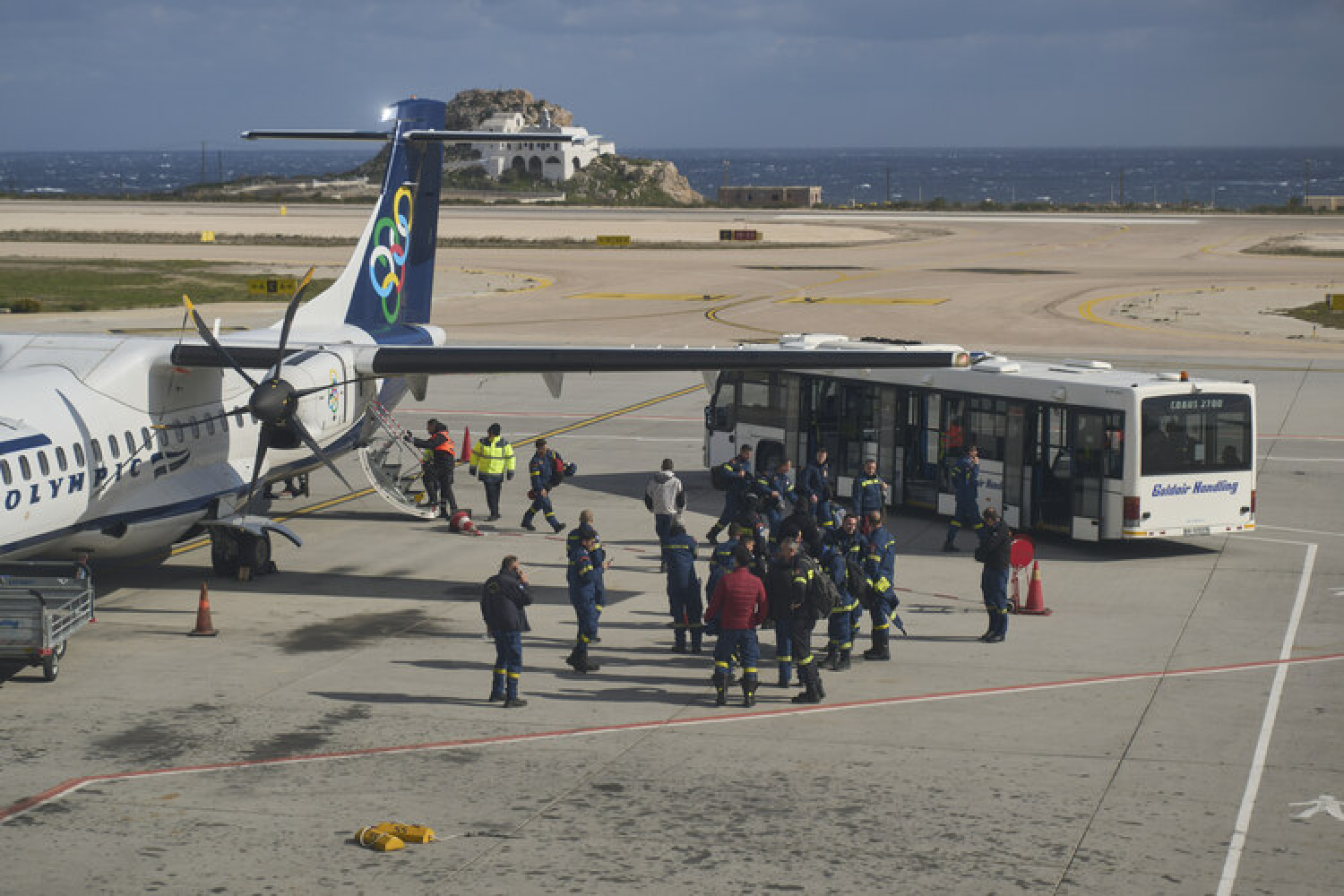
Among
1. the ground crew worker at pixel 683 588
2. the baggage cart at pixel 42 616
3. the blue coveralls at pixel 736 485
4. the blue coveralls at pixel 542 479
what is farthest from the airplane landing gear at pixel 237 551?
the blue coveralls at pixel 736 485

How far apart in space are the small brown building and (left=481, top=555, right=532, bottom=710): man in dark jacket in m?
132

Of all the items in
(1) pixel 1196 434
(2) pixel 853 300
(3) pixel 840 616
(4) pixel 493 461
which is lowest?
(3) pixel 840 616

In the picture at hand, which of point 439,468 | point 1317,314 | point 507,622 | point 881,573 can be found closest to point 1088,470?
point 881,573

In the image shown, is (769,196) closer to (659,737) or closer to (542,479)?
(542,479)

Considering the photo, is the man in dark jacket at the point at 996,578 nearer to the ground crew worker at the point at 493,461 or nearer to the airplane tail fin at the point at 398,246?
the ground crew worker at the point at 493,461

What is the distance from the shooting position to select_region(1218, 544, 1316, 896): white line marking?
1228cm

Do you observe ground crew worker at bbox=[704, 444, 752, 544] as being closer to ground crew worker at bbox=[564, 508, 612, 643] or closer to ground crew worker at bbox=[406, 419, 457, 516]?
ground crew worker at bbox=[406, 419, 457, 516]

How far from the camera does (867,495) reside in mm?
22891

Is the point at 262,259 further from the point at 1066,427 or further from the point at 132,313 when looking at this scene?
the point at 1066,427

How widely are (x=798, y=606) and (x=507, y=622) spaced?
3132 mm

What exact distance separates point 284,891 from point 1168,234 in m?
96.3

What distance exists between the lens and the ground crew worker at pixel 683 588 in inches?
743

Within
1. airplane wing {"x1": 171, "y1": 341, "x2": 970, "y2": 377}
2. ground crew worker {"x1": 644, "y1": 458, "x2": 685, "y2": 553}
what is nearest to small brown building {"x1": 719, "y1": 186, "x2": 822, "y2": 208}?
airplane wing {"x1": 171, "y1": 341, "x2": 970, "y2": 377}

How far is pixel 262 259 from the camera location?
81.7m
